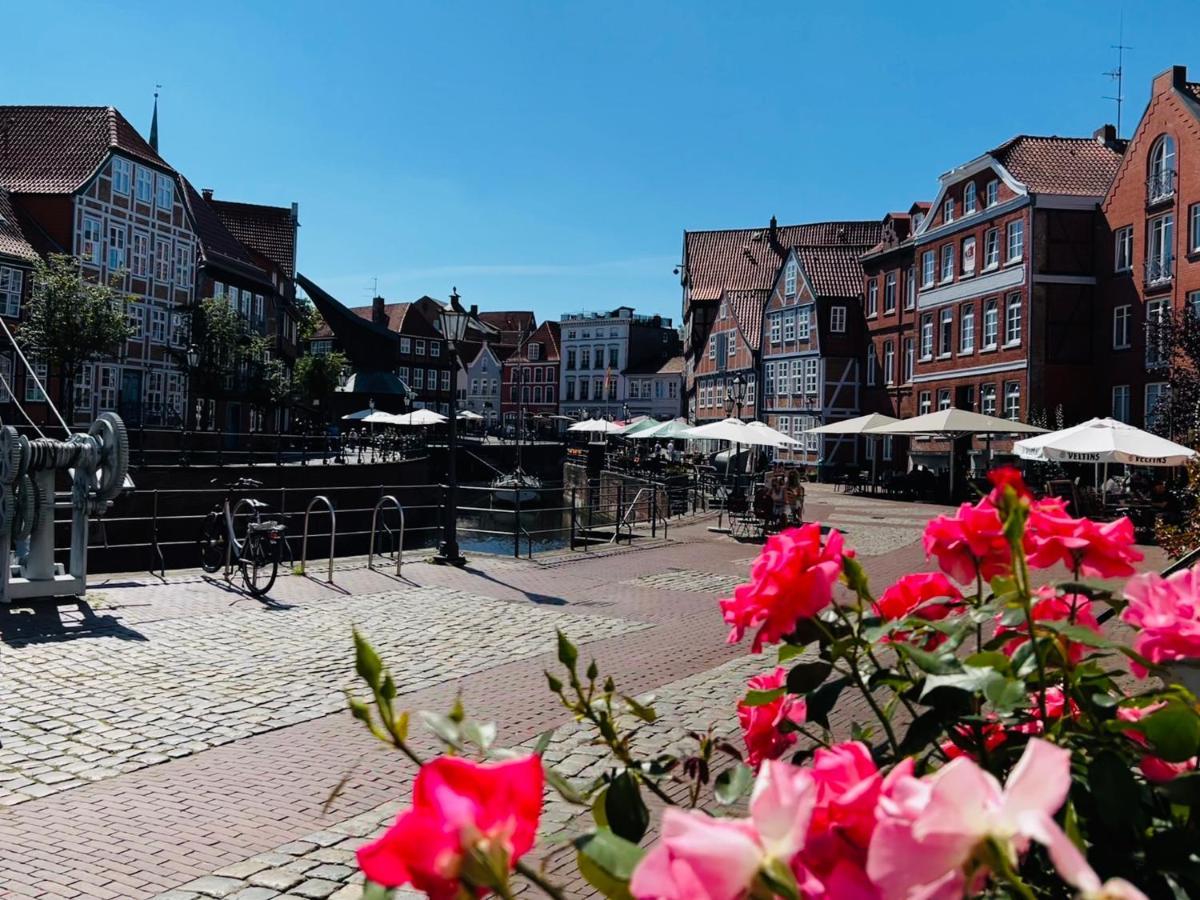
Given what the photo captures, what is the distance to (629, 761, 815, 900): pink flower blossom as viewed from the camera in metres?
0.89

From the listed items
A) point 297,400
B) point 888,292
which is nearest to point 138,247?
point 297,400

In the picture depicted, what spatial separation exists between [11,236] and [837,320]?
3571cm

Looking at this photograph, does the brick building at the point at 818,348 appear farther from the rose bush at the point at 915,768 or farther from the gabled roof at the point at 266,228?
the rose bush at the point at 915,768

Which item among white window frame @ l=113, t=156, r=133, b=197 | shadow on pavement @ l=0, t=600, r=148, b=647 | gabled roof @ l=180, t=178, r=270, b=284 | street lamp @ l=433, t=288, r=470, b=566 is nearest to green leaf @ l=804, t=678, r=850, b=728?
shadow on pavement @ l=0, t=600, r=148, b=647

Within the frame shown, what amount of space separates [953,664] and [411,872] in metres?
0.94

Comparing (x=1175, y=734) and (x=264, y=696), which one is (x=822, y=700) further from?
(x=264, y=696)

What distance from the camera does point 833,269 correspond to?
178 feet

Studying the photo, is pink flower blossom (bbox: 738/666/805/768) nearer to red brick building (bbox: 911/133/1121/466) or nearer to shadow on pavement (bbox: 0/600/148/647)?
shadow on pavement (bbox: 0/600/148/647)

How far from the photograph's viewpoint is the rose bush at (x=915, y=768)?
34.4 inches

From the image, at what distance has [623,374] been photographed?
94.6m

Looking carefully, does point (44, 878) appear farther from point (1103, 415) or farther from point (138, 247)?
point (138, 247)

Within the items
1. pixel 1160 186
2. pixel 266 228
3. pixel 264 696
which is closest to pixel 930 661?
pixel 264 696

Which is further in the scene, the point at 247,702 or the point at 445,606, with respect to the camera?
the point at 445,606

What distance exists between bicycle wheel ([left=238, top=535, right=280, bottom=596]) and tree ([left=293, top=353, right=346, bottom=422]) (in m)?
49.4
